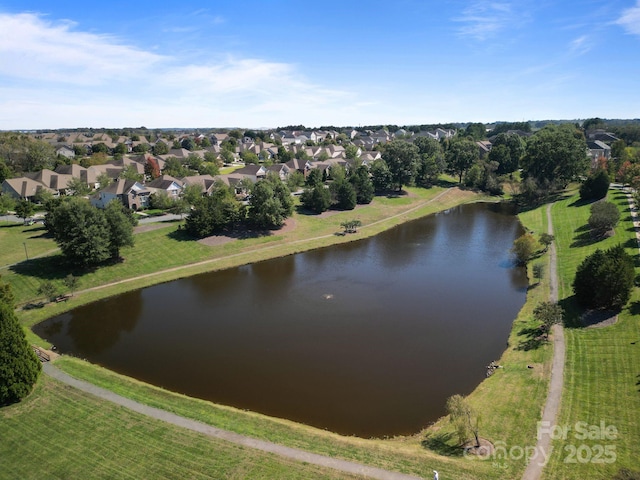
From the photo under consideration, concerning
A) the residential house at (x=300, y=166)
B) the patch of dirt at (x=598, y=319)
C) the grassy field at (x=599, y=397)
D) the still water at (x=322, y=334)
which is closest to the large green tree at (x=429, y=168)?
the residential house at (x=300, y=166)

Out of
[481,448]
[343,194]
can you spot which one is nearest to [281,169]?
[343,194]

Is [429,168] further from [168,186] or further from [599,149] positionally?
[599,149]

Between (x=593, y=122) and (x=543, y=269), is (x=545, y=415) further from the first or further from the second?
(x=593, y=122)

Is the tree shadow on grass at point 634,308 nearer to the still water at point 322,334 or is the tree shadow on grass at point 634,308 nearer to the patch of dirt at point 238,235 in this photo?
the still water at point 322,334

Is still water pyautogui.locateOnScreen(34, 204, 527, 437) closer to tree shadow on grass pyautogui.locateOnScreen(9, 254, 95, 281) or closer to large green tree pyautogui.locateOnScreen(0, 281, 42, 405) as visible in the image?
large green tree pyautogui.locateOnScreen(0, 281, 42, 405)

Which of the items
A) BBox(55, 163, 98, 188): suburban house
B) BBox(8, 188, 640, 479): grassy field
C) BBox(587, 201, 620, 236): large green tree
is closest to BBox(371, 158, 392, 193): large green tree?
BBox(587, 201, 620, 236): large green tree

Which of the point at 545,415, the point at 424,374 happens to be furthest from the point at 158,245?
the point at 545,415
